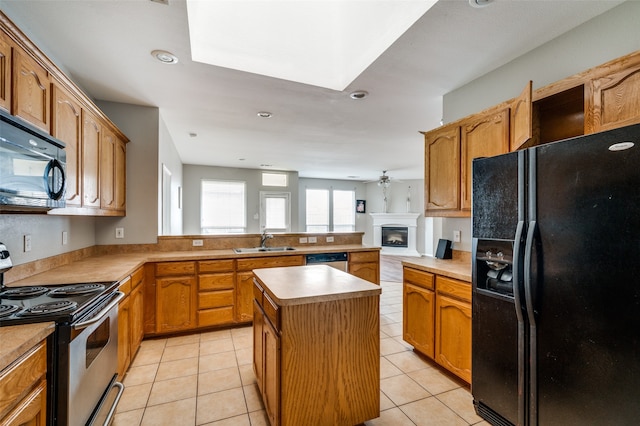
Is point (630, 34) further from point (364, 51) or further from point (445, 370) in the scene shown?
point (445, 370)

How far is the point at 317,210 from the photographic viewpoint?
31.8 ft

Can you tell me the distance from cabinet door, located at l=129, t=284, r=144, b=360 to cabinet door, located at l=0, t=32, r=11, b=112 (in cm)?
165

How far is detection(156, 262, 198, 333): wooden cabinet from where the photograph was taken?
309cm

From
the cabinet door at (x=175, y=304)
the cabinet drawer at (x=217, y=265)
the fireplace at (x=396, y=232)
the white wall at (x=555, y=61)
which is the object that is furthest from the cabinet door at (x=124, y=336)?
the fireplace at (x=396, y=232)

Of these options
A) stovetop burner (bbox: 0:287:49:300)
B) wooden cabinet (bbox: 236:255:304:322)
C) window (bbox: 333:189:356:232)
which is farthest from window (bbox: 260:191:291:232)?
stovetop burner (bbox: 0:287:49:300)

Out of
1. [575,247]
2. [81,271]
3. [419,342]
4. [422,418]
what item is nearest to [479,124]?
[575,247]

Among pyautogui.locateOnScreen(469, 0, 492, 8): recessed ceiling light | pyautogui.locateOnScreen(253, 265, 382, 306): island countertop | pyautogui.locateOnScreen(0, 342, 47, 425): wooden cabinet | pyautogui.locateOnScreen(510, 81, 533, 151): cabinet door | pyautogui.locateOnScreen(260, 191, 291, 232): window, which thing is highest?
pyautogui.locateOnScreen(469, 0, 492, 8): recessed ceiling light

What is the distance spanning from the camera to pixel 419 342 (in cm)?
265

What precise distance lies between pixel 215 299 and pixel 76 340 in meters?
2.05

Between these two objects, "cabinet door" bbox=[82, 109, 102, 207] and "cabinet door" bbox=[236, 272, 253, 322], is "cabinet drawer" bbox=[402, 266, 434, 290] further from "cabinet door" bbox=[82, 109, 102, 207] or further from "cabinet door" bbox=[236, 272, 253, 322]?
"cabinet door" bbox=[82, 109, 102, 207]

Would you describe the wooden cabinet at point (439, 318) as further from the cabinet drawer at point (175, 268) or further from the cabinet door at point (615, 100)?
the cabinet drawer at point (175, 268)

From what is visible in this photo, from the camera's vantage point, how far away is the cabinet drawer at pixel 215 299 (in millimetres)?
3248

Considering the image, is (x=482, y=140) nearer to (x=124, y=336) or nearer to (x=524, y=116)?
(x=524, y=116)

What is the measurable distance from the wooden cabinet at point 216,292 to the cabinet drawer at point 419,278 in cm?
192
